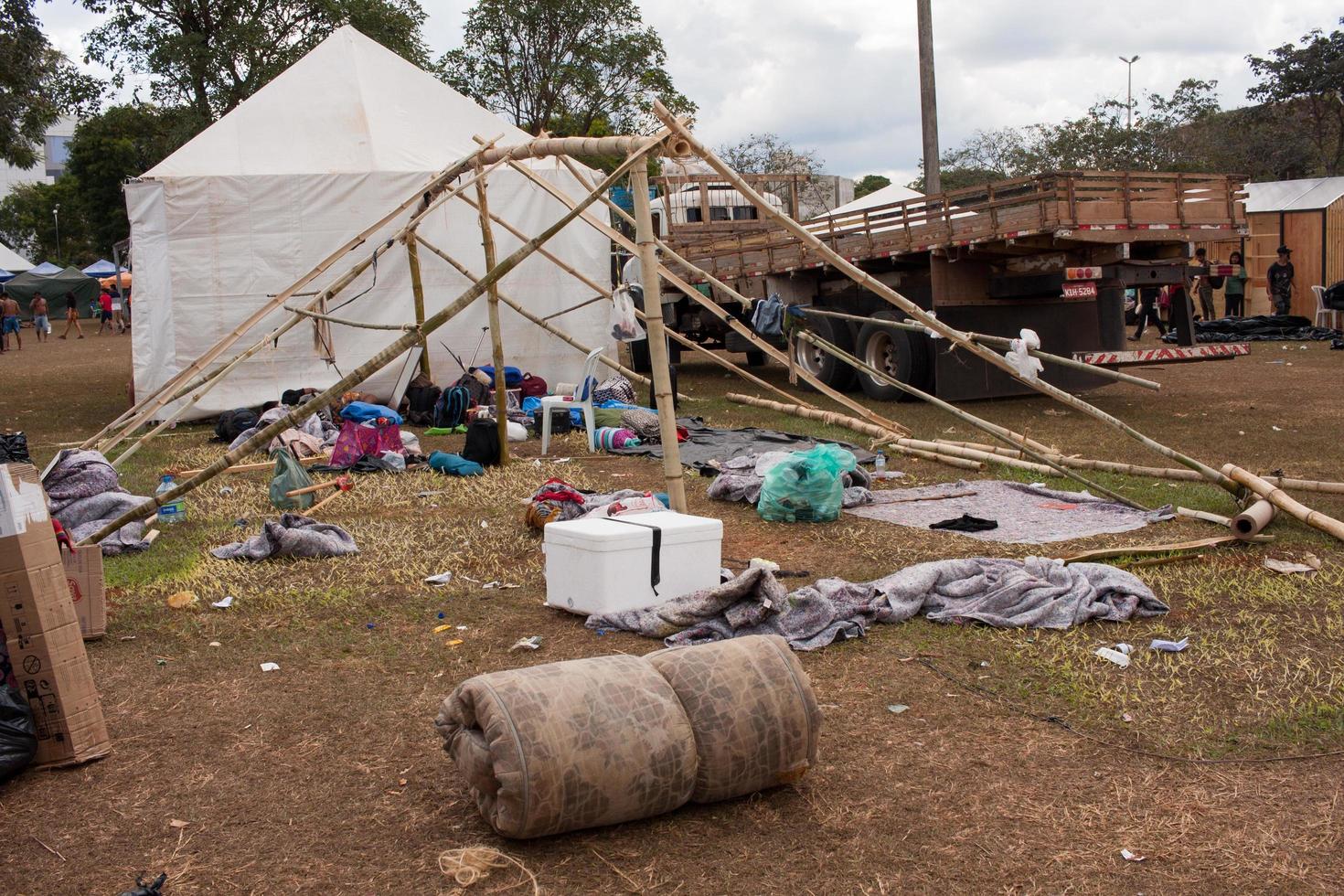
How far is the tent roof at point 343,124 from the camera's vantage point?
13.4m

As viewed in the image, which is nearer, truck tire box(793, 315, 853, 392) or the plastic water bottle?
the plastic water bottle

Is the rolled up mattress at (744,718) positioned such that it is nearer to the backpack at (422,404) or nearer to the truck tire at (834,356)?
the backpack at (422,404)

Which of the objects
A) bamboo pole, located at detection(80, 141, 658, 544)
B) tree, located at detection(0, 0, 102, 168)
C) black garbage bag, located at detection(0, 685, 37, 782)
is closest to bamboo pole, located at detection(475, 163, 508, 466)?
bamboo pole, located at detection(80, 141, 658, 544)

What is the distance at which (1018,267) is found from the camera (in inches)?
466

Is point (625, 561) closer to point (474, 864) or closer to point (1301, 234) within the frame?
point (474, 864)

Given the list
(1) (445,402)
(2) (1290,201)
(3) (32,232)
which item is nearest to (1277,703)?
(1) (445,402)

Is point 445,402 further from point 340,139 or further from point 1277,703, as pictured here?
point 1277,703

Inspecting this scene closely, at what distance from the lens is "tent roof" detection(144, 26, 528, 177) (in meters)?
Result: 13.4

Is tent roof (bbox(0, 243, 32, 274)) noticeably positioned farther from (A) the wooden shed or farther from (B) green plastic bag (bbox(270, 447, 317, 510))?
(B) green plastic bag (bbox(270, 447, 317, 510))

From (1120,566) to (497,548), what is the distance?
3.29 metres

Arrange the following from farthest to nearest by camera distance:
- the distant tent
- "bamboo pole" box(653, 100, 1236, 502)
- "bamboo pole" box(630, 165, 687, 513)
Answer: the distant tent < "bamboo pole" box(653, 100, 1236, 502) < "bamboo pole" box(630, 165, 687, 513)

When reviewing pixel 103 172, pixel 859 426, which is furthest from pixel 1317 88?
pixel 103 172

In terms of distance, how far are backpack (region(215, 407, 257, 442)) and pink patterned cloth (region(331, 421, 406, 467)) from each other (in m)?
2.11

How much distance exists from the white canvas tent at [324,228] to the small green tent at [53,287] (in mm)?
34121
